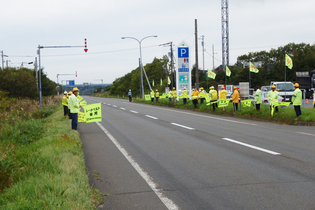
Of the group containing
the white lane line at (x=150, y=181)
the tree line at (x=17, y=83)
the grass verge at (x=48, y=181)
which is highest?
the tree line at (x=17, y=83)

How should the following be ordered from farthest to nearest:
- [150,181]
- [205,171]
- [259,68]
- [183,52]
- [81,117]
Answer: [259,68] < [183,52] < [81,117] < [205,171] < [150,181]

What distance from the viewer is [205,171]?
670cm

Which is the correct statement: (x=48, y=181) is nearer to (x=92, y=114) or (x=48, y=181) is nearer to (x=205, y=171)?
(x=205, y=171)

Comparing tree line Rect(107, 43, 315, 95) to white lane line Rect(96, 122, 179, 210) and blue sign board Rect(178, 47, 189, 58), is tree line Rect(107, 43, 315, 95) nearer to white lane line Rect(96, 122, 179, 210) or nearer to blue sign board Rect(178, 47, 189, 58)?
blue sign board Rect(178, 47, 189, 58)

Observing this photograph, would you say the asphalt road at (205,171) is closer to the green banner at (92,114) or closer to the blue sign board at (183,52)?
the green banner at (92,114)

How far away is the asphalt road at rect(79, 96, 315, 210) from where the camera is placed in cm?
499

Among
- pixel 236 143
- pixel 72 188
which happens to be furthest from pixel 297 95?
pixel 72 188

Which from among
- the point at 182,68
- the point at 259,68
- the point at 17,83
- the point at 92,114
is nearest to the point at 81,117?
the point at 92,114

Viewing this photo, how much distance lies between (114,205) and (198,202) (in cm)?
124

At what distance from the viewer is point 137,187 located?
5.75m

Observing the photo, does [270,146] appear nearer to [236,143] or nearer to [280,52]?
[236,143]

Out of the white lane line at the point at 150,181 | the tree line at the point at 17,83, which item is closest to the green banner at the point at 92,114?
the white lane line at the point at 150,181

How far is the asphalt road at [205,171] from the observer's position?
4988 millimetres

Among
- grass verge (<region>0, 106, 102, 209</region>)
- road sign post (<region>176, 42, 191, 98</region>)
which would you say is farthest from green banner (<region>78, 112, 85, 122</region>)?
road sign post (<region>176, 42, 191, 98</region>)
